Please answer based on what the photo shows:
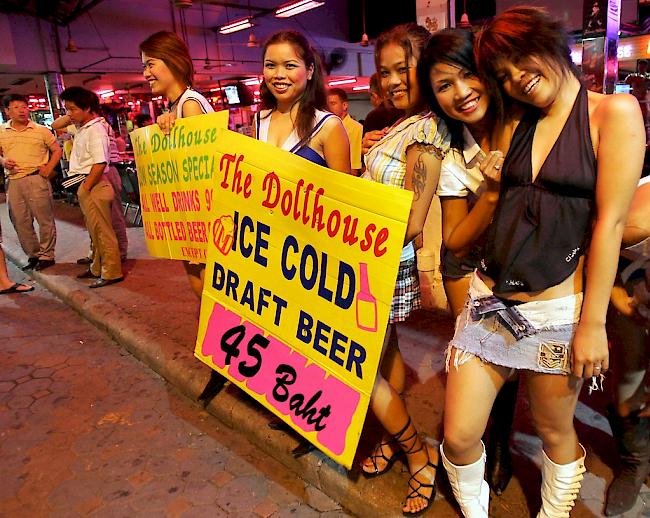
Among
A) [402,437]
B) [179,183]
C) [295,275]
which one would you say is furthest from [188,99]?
[402,437]

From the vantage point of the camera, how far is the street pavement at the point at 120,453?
2.41m

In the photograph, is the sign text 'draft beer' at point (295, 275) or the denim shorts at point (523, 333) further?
the sign text 'draft beer' at point (295, 275)

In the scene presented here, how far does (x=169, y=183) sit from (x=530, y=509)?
2.45 metres

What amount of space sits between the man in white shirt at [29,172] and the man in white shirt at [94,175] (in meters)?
1.09

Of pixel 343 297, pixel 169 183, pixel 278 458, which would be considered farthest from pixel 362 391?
pixel 169 183

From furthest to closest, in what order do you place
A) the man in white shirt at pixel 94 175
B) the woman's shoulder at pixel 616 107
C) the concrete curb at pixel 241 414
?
the man in white shirt at pixel 94 175 → the concrete curb at pixel 241 414 → the woman's shoulder at pixel 616 107

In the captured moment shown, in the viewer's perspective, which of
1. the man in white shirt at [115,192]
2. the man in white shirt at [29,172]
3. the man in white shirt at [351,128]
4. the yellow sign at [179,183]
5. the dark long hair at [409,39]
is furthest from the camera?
the man in white shirt at [29,172]

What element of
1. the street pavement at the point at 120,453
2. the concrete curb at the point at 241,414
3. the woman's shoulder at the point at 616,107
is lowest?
the street pavement at the point at 120,453

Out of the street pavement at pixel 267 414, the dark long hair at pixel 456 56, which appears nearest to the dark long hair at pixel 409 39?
the dark long hair at pixel 456 56

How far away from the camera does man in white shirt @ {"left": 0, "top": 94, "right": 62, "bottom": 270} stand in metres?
6.02

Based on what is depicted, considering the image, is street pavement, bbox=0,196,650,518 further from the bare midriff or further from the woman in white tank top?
the woman in white tank top

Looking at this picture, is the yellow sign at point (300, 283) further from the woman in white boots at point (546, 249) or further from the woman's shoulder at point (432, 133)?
the woman in white boots at point (546, 249)

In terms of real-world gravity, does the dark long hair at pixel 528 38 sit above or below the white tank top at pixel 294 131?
above

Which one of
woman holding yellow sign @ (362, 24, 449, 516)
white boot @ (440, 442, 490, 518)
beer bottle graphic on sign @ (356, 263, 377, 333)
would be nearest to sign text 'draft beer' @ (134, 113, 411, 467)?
beer bottle graphic on sign @ (356, 263, 377, 333)
